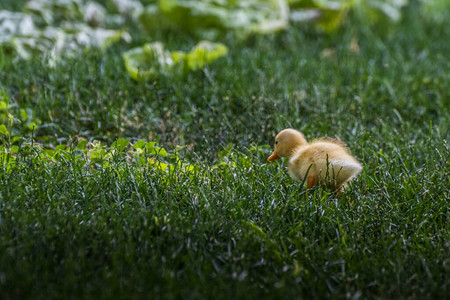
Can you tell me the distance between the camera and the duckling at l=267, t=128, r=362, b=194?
134 inches

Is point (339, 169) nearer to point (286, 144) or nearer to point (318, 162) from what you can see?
point (318, 162)

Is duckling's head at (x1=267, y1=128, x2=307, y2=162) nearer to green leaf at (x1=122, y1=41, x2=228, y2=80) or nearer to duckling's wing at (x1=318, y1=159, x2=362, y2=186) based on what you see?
duckling's wing at (x1=318, y1=159, x2=362, y2=186)

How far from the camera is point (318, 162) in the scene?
349 cm

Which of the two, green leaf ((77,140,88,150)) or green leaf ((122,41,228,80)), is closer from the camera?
green leaf ((77,140,88,150))

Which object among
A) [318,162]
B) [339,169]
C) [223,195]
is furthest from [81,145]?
[339,169]

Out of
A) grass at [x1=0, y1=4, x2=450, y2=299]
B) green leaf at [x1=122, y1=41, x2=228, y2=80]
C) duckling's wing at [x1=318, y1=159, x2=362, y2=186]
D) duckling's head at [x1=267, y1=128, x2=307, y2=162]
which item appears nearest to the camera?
grass at [x1=0, y1=4, x2=450, y2=299]

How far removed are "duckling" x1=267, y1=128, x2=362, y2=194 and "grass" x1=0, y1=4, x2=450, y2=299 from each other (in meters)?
0.10

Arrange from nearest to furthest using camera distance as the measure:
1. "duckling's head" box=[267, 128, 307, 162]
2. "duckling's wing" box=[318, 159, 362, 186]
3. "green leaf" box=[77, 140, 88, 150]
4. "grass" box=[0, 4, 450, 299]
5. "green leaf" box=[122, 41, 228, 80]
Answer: "grass" box=[0, 4, 450, 299], "duckling's wing" box=[318, 159, 362, 186], "duckling's head" box=[267, 128, 307, 162], "green leaf" box=[77, 140, 88, 150], "green leaf" box=[122, 41, 228, 80]

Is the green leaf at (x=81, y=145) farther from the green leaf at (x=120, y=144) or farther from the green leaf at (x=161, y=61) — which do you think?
the green leaf at (x=161, y=61)

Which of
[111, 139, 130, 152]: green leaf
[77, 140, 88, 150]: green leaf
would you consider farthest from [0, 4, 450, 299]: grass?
[77, 140, 88, 150]: green leaf

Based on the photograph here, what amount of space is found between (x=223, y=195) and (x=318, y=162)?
2.01 feet

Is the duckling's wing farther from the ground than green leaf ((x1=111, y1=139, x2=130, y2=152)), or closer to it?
farther from the ground

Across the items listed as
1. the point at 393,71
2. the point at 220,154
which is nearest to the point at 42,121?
the point at 220,154

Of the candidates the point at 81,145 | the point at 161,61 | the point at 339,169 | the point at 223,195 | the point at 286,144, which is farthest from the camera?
the point at 161,61
